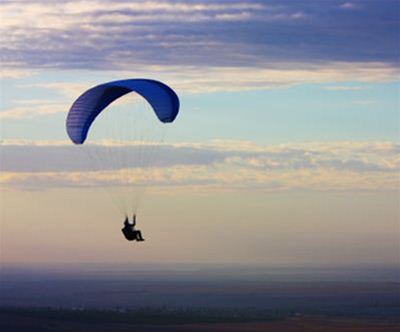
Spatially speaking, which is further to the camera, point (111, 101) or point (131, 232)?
point (111, 101)

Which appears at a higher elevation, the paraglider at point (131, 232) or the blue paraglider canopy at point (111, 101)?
the blue paraglider canopy at point (111, 101)

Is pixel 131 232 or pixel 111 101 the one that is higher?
pixel 111 101

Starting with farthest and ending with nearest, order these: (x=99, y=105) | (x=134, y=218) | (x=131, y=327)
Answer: (x=131, y=327) → (x=99, y=105) → (x=134, y=218)

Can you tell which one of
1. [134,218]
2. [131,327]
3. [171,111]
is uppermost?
[131,327]

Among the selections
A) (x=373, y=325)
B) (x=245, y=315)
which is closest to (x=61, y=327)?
(x=245, y=315)

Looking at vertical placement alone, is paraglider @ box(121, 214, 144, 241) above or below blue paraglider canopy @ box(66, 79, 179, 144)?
below

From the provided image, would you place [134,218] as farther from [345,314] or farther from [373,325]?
[345,314]

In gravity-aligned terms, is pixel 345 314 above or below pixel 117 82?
above

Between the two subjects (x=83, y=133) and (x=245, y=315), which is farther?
(x=245, y=315)
